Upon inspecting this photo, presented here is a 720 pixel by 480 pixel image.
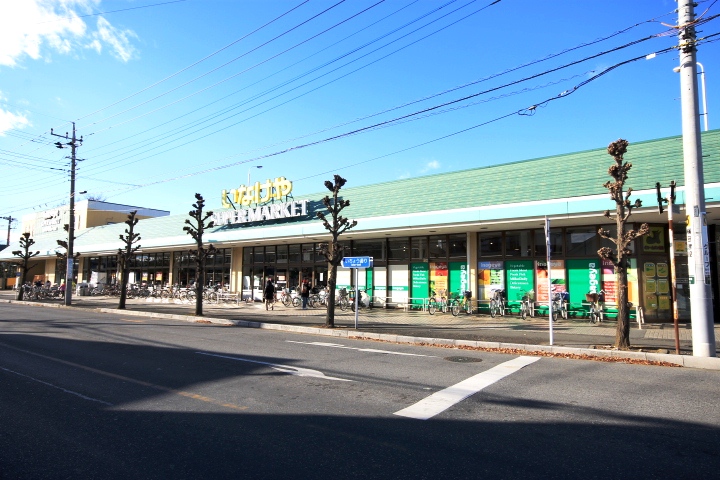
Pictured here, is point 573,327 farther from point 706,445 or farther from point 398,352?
point 706,445

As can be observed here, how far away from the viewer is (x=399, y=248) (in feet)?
75.7

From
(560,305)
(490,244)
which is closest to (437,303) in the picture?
(490,244)

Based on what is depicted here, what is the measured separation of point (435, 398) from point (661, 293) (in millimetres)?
14302

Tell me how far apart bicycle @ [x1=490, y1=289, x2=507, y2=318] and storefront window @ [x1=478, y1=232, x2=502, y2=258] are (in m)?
1.65

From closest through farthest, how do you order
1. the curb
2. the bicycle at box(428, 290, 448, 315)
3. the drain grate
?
the curb → the drain grate → the bicycle at box(428, 290, 448, 315)

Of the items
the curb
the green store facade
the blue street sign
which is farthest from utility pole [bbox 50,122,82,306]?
the blue street sign

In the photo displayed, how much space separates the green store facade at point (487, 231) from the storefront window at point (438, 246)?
0.05m

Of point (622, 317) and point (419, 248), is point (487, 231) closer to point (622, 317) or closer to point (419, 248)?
point (419, 248)

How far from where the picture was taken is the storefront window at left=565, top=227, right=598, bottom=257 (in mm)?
17984

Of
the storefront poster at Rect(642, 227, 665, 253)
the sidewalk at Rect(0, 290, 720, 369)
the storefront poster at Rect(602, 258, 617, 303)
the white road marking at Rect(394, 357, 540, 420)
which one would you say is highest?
the storefront poster at Rect(642, 227, 665, 253)

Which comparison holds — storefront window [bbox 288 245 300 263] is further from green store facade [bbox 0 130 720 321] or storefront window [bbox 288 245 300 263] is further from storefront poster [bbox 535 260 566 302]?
storefront poster [bbox 535 260 566 302]

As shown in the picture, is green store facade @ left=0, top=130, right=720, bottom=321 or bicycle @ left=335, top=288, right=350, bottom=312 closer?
green store facade @ left=0, top=130, right=720, bottom=321

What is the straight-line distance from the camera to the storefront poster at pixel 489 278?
1986 cm

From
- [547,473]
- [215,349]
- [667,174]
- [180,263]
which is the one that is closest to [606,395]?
[547,473]
